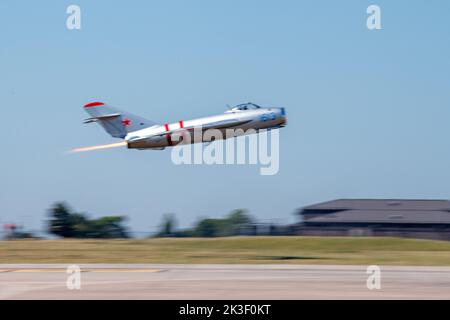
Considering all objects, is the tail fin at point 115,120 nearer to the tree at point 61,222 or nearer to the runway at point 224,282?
the runway at point 224,282

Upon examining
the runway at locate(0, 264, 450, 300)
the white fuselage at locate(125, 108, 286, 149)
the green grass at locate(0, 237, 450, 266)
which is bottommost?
the green grass at locate(0, 237, 450, 266)

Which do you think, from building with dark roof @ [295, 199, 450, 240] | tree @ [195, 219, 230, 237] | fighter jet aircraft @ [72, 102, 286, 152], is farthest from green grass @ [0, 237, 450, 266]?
tree @ [195, 219, 230, 237]

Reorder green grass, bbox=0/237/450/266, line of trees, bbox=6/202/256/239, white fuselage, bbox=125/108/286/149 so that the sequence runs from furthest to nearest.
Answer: line of trees, bbox=6/202/256/239 → white fuselage, bbox=125/108/286/149 → green grass, bbox=0/237/450/266

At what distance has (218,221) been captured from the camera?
107812 millimetres

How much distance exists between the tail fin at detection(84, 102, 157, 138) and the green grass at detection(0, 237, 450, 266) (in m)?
7.16

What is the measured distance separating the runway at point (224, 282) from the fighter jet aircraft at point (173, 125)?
37.1 feet

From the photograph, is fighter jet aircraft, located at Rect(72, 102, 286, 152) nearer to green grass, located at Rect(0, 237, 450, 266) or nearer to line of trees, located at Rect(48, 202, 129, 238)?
green grass, located at Rect(0, 237, 450, 266)

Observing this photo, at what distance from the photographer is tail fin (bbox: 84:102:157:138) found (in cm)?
4759

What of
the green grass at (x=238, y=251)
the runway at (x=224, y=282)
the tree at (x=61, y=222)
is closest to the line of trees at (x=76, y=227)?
the tree at (x=61, y=222)

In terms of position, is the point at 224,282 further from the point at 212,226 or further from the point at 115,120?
the point at 212,226

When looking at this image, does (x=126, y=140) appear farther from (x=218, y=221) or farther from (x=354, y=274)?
(x=218, y=221)

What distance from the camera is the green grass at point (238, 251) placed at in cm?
4310
